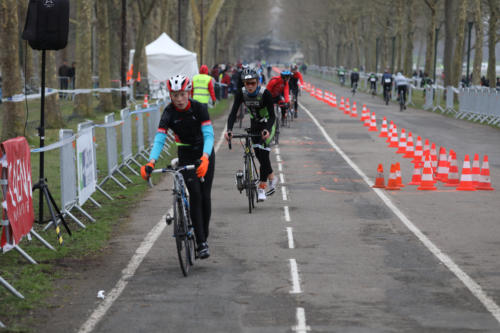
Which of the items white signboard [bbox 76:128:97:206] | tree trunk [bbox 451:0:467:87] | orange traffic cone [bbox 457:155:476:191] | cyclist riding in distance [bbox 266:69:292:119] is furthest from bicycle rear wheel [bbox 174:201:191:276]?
tree trunk [bbox 451:0:467:87]

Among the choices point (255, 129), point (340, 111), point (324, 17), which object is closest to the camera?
point (255, 129)

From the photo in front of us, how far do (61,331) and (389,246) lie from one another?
4.98 metres

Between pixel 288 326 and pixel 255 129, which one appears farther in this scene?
pixel 255 129

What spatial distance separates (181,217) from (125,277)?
2.99 feet

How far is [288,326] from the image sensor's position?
730cm

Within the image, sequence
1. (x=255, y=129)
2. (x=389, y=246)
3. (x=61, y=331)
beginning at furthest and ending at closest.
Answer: (x=255, y=129) < (x=389, y=246) < (x=61, y=331)

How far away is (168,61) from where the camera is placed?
156ft

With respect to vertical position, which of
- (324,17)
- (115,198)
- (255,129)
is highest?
(324,17)

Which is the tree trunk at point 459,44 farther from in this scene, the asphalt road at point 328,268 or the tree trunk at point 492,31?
the asphalt road at point 328,268

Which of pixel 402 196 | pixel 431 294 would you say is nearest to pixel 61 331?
pixel 431 294

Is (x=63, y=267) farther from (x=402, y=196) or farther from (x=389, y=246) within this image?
(x=402, y=196)

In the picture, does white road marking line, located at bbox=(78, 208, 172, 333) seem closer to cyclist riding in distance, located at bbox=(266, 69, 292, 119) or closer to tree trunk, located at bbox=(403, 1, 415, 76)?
cyclist riding in distance, located at bbox=(266, 69, 292, 119)

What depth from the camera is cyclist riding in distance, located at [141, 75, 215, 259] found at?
924 cm

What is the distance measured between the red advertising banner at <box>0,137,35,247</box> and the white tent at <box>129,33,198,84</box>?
120 ft
